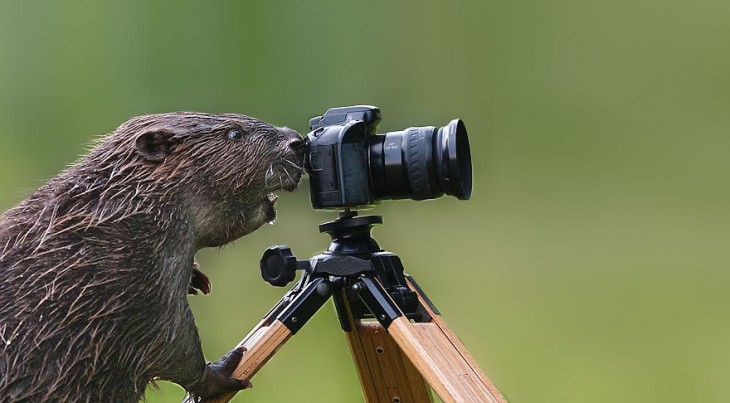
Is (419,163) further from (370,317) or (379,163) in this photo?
(370,317)

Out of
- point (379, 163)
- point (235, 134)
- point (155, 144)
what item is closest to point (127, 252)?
point (155, 144)

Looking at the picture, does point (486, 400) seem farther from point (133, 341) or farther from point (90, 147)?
point (90, 147)

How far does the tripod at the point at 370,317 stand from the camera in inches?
55.6

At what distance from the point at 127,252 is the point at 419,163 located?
0.54 metres

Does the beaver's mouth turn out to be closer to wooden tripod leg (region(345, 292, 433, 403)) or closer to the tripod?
the tripod

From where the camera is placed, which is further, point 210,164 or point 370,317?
point 370,317

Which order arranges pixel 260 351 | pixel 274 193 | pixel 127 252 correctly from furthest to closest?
pixel 274 193 < pixel 260 351 < pixel 127 252

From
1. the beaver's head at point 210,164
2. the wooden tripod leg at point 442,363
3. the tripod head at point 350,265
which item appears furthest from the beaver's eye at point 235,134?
the wooden tripod leg at point 442,363

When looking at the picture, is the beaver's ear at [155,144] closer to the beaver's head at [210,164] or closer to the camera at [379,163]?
the beaver's head at [210,164]

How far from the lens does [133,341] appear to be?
1371mm

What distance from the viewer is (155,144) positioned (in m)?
1.48

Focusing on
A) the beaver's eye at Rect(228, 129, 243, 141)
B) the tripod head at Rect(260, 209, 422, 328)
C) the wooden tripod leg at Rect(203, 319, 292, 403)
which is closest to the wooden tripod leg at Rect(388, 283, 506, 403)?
the tripod head at Rect(260, 209, 422, 328)

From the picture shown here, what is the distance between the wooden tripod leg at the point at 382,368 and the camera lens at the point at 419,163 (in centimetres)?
29

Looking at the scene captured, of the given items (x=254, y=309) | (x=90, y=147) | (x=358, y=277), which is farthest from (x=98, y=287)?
(x=254, y=309)
